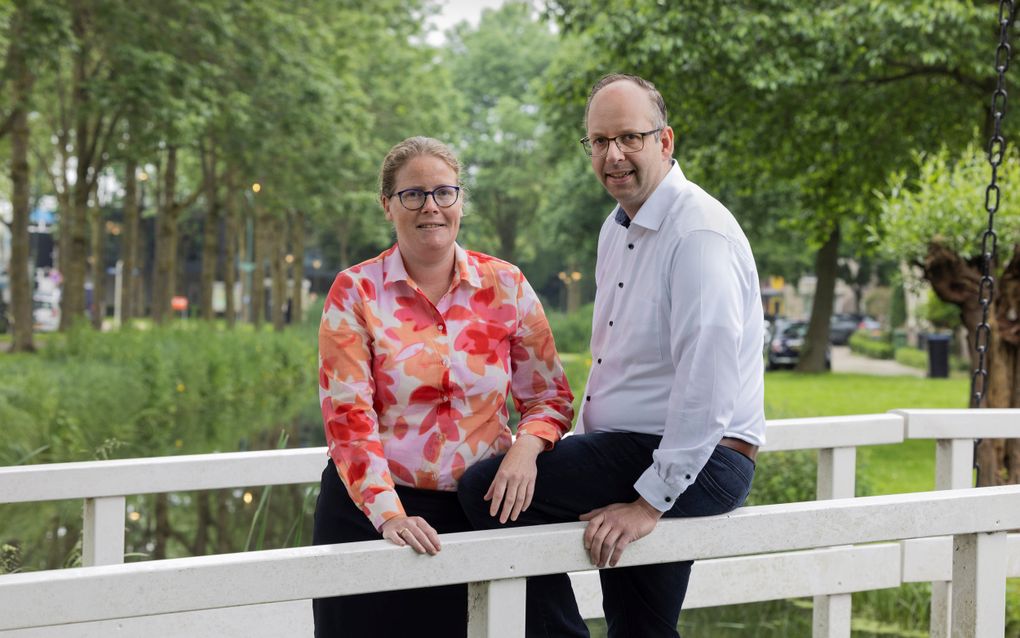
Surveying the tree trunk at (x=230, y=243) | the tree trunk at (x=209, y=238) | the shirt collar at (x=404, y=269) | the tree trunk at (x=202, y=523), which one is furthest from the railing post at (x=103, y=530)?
the tree trunk at (x=230, y=243)

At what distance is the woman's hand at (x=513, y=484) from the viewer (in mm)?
2572

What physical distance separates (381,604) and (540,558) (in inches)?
25.1

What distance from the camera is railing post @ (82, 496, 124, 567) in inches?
126

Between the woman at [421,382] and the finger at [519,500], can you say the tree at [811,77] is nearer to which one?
the woman at [421,382]

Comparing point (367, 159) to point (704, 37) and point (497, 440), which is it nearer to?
point (704, 37)

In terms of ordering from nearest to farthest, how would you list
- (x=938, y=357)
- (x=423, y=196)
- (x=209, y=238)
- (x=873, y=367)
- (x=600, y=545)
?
(x=600, y=545) → (x=423, y=196) → (x=209, y=238) → (x=938, y=357) → (x=873, y=367)

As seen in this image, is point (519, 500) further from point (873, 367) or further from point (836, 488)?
point (873, 367)

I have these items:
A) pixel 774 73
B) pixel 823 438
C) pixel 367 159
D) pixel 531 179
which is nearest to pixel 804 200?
pixel 774 73

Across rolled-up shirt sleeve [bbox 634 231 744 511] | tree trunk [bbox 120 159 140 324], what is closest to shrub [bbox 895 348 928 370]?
tree trunk [bbox 120 159 140 324]

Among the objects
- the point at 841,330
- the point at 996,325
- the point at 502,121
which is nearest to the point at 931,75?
the point at 996,325

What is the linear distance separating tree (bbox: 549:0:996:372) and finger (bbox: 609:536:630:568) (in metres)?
12.3

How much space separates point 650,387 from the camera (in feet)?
8.88

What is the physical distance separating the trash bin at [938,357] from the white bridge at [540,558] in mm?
24408

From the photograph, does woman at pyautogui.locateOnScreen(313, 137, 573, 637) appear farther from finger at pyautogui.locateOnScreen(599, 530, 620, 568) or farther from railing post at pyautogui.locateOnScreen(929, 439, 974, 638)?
railing post at pyautogui.locateOnScreen(929, 439, 974, 638)
